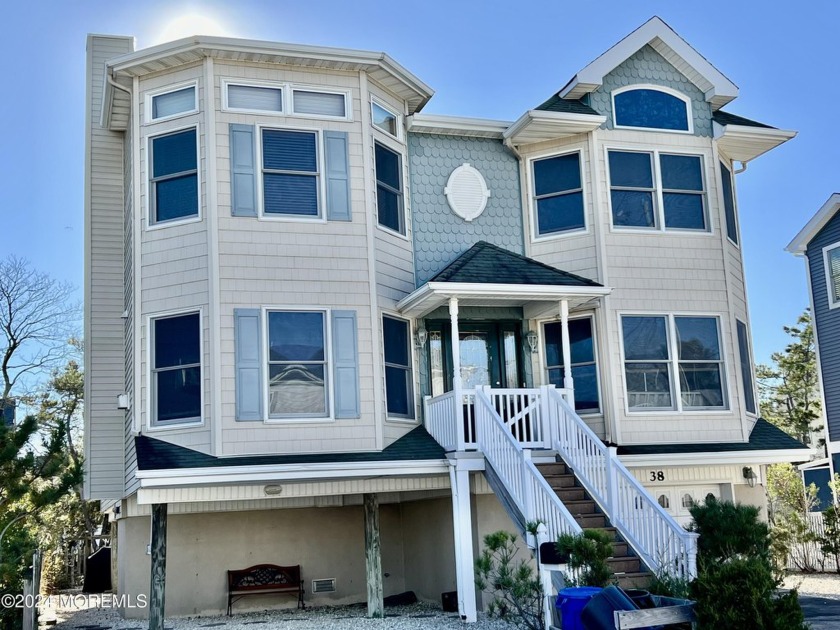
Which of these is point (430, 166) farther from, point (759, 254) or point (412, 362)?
point (759, 254)

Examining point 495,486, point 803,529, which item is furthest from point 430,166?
point 803,529

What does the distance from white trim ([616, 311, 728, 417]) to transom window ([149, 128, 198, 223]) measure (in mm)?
7207

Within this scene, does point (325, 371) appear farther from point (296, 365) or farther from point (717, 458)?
point (717, 458)

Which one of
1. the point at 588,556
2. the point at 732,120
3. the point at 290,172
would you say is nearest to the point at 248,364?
the point at 290,172

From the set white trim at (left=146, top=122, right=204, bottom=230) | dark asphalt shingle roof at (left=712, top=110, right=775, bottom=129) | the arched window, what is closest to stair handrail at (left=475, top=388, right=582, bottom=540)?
white trim at (left=146, top=122, right=204, bottom=230)

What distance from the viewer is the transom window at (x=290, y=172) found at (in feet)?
47.6

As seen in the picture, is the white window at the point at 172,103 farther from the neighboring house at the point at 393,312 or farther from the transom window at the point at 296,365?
the transom window at the point at 296,365

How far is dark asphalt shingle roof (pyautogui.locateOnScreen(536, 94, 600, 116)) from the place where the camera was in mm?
15992

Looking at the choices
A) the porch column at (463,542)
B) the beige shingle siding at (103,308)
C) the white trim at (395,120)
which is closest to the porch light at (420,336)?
the porch column at (463,542)

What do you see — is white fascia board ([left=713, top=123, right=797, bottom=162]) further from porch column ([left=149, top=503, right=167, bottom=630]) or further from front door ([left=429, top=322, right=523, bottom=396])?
porch column ([left=149, top=503, right=167, bottom=630])

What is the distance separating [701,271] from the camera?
16500 millimetres

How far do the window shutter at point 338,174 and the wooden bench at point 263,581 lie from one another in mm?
5907

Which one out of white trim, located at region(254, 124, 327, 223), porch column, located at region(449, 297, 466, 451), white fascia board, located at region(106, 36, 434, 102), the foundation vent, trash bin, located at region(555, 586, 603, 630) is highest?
white fascia board, located at region(106, 36, 434, 102)

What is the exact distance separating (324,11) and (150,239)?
5972mm
